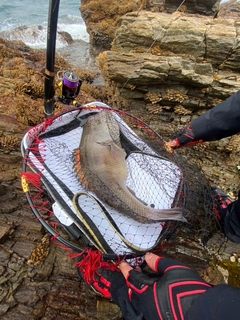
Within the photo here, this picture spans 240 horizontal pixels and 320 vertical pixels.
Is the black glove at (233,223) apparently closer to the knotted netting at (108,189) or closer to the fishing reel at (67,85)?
the knotted netting at (108,189)

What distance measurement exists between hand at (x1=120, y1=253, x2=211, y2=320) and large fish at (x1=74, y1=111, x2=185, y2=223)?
573 millimetres

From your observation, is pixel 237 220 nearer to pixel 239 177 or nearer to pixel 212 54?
pixel 239 177

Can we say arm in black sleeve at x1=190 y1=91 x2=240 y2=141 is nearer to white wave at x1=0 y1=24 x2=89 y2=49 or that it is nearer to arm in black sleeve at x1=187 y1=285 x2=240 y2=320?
arm in black sleeve at x1=187 y1=285 x2=240 y2=320

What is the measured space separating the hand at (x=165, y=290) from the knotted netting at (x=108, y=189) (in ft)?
1.31

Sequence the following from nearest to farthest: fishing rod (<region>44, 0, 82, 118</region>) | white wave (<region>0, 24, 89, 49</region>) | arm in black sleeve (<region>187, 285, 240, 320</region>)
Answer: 1. arm in black sleeve (<region>187, 285, 240, 320</region>)
2. fishing rod (<region>44, 0, 82, 118</region>)
3. white wave (<region>0, 24, 89, 49</region>)

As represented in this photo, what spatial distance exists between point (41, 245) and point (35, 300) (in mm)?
646

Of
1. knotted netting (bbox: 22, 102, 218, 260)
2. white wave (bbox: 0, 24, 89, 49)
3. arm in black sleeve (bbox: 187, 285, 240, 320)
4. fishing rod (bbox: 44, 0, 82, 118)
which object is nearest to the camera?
arm in black sleeve (bbox: 187, 285, 240, 320)

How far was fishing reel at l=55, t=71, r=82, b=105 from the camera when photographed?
358 centimetres

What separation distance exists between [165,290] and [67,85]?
9.13 feet

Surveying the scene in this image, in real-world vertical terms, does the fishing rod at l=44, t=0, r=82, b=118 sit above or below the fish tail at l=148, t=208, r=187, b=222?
above

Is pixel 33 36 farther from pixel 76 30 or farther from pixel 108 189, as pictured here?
pixel 108 189

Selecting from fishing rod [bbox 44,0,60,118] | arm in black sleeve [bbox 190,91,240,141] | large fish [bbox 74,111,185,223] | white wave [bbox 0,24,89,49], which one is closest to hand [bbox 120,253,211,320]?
large fish [bbox 74,111,185,223]

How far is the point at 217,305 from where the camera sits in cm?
208

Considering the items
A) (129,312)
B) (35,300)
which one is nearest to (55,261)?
(35,300)
